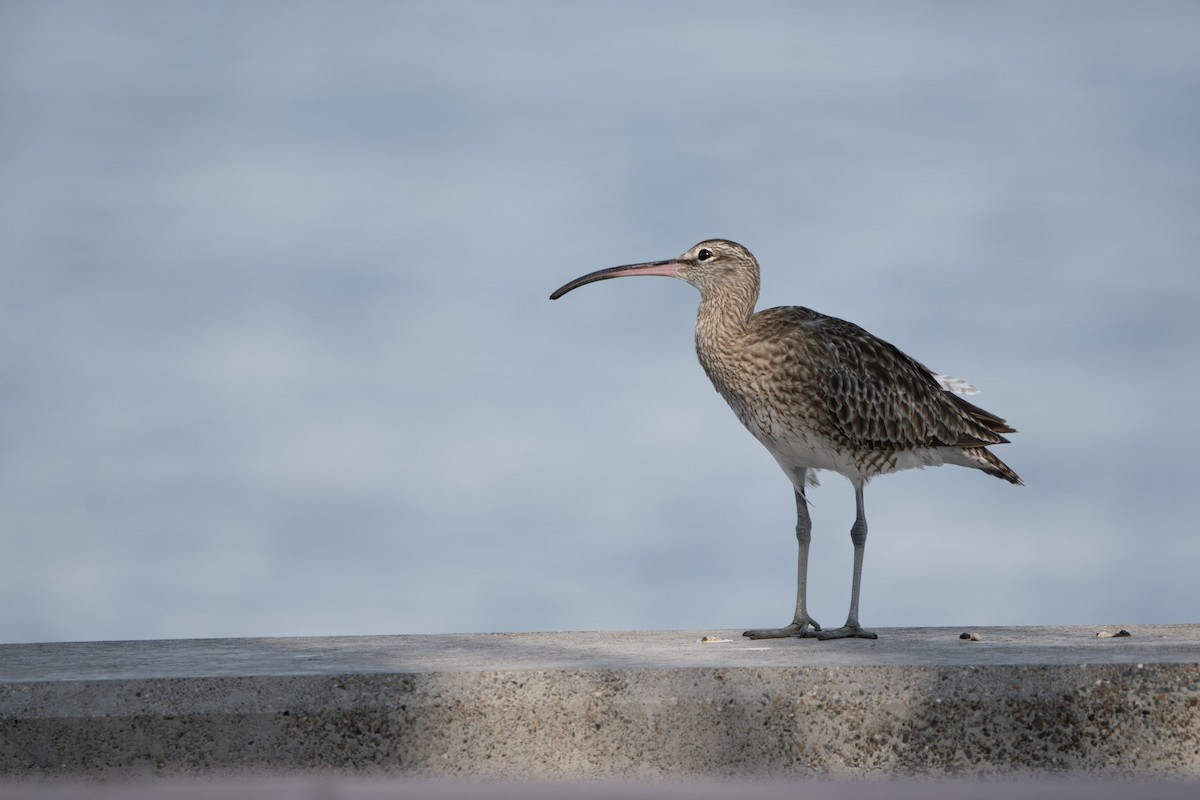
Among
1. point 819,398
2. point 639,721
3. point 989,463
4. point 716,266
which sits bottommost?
point 639,721

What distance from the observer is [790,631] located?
8.92 meters

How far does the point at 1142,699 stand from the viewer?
21.9 ft

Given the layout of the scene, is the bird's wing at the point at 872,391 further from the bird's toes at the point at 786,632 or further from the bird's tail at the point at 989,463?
the bird's toes at the point at 786,632

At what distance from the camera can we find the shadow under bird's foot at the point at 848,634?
28.3 ft

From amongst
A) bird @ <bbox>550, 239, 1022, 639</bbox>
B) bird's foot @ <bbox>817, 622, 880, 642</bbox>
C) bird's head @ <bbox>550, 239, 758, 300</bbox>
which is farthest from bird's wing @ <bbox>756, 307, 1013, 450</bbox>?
bird's foot @ <bbox>817, 622, 880, 642</bbox>

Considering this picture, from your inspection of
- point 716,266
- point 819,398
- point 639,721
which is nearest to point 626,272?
point 716,266

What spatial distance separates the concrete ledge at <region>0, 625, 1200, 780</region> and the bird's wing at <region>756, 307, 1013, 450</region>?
2.46 metres

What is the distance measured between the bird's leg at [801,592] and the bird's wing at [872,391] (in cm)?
63

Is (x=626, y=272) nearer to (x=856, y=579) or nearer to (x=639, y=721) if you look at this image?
(x=856, y=579)

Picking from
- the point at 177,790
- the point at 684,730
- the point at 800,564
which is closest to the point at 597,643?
the point at 800,564

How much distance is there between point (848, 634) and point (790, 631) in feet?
1.35

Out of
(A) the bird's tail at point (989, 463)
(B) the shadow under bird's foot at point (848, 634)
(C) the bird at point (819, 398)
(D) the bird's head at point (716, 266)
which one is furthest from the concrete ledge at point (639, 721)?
(D) the bird's head at point (716, 266)

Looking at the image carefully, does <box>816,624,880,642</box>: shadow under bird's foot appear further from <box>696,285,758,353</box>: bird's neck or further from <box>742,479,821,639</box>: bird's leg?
<box>696,285,758,353</box>: bird's neck

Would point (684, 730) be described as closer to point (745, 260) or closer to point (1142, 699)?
point (1142, 699)
